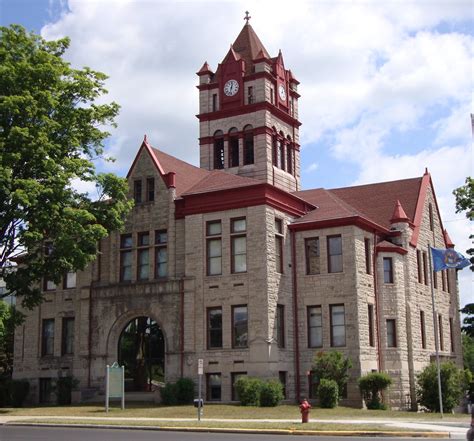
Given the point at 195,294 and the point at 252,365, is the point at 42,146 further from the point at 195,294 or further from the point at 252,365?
the point at 252,365

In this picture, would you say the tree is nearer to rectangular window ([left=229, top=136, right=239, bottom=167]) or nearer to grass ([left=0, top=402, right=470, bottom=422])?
grass ([left=0, top=402, right=470, bottom=422])

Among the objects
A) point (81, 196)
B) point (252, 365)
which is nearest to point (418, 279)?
point (252, 365)

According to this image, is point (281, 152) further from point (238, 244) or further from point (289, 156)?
point (238, 244)

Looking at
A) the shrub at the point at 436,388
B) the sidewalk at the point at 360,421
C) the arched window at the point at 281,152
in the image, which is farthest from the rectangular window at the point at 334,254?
the arched window at the point at 281,152

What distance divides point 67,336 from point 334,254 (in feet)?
55.7

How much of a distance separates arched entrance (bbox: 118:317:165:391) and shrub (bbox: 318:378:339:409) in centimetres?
974

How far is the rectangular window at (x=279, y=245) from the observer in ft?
134

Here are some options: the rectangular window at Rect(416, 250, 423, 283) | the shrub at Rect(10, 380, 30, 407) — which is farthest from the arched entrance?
the rectangular window at Rect(416, 250, 423, 283)

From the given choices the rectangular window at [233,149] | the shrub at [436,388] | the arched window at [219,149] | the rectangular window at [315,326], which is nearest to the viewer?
the shrub at [436,388]

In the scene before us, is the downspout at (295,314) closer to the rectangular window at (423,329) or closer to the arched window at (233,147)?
the rectangular window at (423,329)

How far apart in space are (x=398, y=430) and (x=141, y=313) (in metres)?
20.7

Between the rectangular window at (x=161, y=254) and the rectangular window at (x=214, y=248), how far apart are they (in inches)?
108

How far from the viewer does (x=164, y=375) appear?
135ft

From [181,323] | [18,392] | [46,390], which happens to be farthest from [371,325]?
[18,392]
